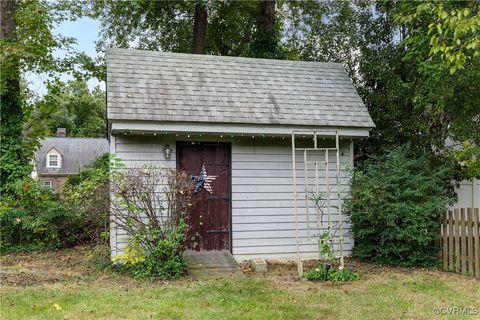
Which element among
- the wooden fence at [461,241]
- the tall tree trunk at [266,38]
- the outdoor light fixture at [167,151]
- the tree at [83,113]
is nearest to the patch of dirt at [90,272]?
the wooden fence at [461,241]

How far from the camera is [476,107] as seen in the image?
25.4 feet

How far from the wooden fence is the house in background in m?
27.5

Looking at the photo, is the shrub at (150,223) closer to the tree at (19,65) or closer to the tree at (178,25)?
the tree at (19,65)

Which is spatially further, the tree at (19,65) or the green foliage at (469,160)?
the tree at (19,65)

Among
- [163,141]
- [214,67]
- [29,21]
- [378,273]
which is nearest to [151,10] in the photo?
[29,21]

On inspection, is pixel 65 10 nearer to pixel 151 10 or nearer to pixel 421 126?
pixel 151 10

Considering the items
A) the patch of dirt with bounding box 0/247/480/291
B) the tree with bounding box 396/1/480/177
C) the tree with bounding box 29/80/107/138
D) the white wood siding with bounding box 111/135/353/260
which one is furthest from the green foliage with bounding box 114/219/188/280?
the tree with bounding box 29/80/107/138

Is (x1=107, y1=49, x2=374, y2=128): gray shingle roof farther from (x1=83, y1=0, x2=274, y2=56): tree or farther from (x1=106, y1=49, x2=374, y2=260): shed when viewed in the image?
(x1=83, y1=0, x2=274, y2=56): tree

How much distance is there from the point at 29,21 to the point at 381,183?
9.70 meters

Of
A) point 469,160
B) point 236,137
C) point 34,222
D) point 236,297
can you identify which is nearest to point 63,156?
point 34,222

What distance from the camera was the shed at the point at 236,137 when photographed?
757cm

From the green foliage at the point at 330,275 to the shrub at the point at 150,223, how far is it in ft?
6.55

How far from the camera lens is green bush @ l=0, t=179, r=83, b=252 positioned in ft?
30.7

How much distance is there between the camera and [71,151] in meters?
33.0
